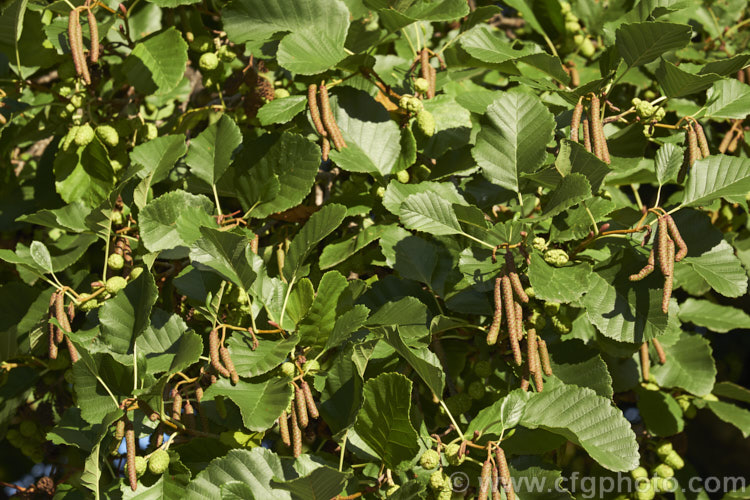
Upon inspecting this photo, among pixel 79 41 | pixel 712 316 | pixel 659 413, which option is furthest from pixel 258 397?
pixel 712 316

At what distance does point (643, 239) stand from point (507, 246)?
0.30 m

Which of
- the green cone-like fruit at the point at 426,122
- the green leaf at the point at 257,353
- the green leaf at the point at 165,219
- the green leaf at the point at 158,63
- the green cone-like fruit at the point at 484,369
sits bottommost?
the green cone-like fruit at the point at 484,369

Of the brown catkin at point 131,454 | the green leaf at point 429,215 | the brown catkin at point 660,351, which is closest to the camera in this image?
the brown catkin at point 131,454

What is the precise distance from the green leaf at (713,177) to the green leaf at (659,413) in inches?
29.6

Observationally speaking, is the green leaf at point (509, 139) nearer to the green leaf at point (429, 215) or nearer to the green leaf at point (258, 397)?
the green leaf at point (429, 215)

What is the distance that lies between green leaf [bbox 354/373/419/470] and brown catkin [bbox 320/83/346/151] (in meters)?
0.57

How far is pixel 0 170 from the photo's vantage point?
6.40 ft

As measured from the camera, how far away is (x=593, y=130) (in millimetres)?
1331

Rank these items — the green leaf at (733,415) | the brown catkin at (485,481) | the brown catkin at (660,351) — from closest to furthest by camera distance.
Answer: the brown catkin at (485,481), the brown catkin at (660,351), the green leaf at (733,415)

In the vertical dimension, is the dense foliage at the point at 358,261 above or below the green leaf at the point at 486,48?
below

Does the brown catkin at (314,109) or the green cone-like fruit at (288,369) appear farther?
the brown catkin at (314,109)

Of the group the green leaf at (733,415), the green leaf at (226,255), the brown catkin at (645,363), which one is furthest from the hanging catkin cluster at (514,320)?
the green leaf at (733,415)

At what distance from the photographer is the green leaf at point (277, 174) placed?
146cm

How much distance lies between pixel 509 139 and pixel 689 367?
0.87 metres
